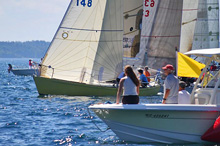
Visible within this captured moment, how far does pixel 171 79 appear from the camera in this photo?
11961 mm

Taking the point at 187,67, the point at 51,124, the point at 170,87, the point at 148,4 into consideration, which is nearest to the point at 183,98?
the point at 170,87

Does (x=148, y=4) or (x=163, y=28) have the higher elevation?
(x=148, y=4)

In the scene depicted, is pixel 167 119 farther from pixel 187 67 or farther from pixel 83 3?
pixel 83 3

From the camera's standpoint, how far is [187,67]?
13.7 meters

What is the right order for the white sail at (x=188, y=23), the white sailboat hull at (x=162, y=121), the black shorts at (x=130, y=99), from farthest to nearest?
1. the white sail at (x=188, y=23)
2. the black shorts at (x=130, y=99)
3. the white sailboat hull at (x=162, y=121)

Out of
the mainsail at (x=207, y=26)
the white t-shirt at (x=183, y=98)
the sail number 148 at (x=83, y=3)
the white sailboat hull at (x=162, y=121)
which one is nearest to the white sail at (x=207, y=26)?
the mainsail at (x=207, y=26)

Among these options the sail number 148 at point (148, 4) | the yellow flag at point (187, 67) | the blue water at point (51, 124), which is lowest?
the blue water at point (51, 124)

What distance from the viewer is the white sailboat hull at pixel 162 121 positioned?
11.7m

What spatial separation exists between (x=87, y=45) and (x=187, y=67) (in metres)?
11.5

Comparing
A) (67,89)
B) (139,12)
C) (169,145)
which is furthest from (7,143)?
(139,12)

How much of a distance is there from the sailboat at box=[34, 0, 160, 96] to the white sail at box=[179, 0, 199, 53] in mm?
12440

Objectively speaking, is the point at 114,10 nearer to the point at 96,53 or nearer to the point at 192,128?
the point at 96,53

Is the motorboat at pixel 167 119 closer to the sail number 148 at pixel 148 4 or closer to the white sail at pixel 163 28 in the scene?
the sail number 148 at pixel 148 4

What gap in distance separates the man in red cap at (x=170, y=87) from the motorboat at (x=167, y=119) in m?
0.42
